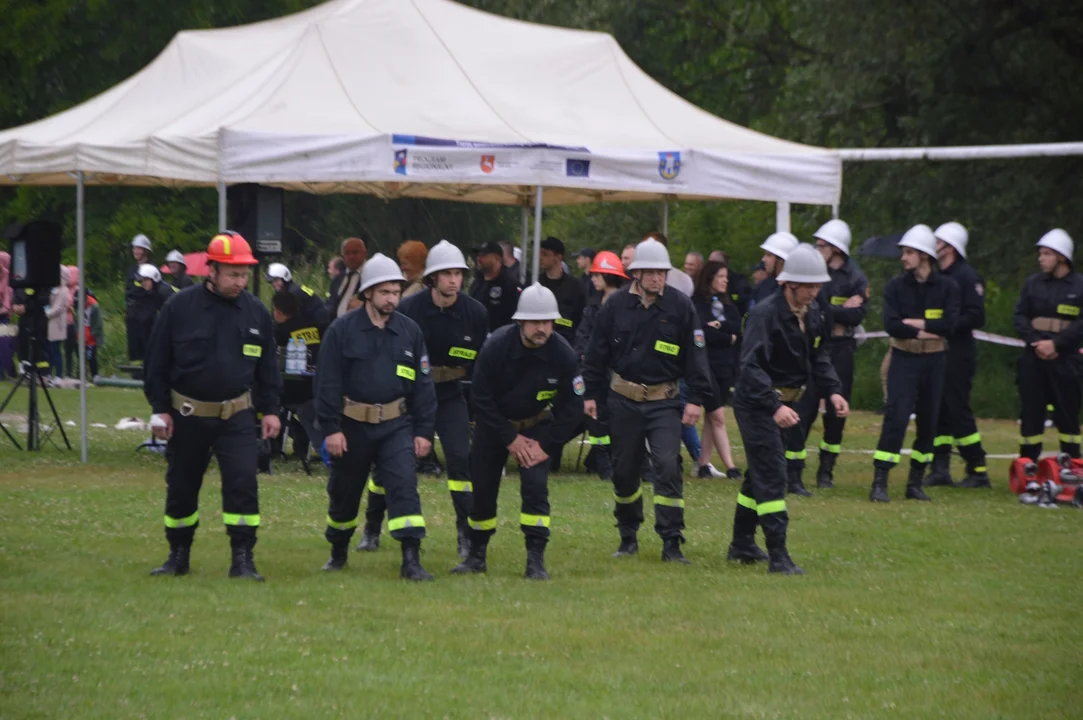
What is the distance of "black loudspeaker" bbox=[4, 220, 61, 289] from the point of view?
1792 cm

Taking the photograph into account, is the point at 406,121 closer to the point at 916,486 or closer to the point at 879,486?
the point at 879,486

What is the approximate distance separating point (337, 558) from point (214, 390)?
1532 mm

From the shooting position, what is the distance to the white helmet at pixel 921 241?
15.2 meters

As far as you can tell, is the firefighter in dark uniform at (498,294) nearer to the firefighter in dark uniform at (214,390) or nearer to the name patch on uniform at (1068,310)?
the name patch on uniform at (1068,310)

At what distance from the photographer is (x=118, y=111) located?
1817cm

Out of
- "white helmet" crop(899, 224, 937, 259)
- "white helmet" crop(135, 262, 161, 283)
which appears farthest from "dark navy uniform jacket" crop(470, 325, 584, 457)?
"white helmet" crop(135, 262, 161, 283)

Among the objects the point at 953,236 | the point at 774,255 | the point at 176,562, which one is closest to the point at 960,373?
the point at 953,236

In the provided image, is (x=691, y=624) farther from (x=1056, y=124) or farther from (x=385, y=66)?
(x=1056, y=124)

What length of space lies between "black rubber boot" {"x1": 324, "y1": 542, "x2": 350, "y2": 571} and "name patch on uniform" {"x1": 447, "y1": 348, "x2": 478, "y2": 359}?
1.67 meters

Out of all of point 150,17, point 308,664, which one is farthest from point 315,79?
point 150,17

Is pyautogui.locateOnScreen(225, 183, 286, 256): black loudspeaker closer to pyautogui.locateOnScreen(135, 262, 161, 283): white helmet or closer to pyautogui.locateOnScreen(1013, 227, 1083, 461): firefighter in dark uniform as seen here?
pyautogui.locateOnScreen(135, 262, 161, 283): white helmet

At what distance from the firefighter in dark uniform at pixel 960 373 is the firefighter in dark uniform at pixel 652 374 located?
4582 millimetres

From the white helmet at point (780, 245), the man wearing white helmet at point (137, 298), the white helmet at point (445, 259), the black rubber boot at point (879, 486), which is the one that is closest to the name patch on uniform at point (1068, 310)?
the black rubber boot at point (879, 486)

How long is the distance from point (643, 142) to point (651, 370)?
21.1 ft
